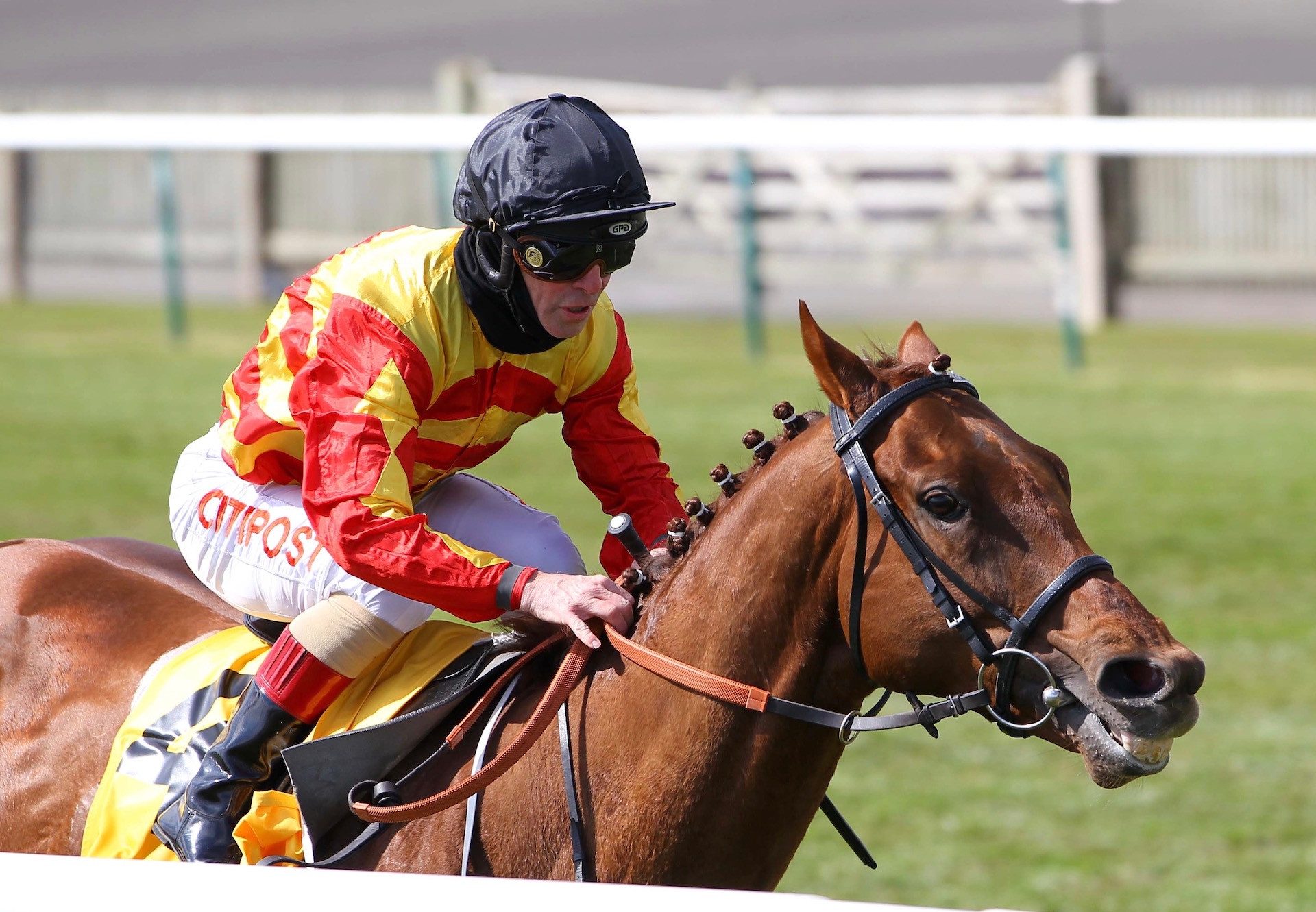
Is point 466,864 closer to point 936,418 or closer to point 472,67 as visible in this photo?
point 936,418

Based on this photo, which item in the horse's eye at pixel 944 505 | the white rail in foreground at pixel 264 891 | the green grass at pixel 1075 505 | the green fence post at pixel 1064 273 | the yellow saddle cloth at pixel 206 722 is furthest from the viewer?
the green fence post at pixel 1064 273

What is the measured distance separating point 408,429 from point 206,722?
71cm

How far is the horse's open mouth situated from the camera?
2156 millimetres

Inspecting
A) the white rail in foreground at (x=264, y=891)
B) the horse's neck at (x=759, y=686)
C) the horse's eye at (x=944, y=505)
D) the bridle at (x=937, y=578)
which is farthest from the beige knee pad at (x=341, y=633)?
the white rail in foreground at (x=264, y=891)

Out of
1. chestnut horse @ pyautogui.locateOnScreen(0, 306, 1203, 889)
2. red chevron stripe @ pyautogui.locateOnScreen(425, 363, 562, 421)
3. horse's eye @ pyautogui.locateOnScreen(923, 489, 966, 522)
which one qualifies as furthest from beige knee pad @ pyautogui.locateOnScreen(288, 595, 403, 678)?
horse's eye @ pyautogui.locateOnScreen(923, 489, 966, 522)

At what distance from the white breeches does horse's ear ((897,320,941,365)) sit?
26.4 inches

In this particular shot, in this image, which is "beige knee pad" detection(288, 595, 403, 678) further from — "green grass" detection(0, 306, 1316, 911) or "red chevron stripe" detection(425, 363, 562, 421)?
"green grass" detection(0, 306, 1316, 911)

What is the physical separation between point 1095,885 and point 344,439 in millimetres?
3533

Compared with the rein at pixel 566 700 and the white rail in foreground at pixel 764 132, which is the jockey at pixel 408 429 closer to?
the rein at pixel 566 700

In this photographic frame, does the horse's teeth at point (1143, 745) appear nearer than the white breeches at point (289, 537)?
Yes

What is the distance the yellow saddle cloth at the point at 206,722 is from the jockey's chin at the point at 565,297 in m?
0.58

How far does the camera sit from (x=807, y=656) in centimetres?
243

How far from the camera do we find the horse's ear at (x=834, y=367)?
2.33m

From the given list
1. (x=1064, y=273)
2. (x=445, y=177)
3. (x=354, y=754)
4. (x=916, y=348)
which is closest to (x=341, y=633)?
(x=354, y=754)
